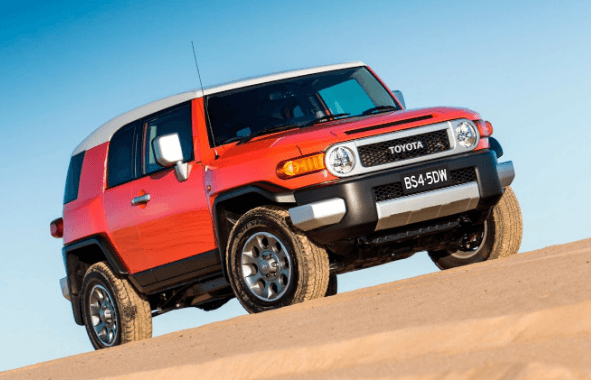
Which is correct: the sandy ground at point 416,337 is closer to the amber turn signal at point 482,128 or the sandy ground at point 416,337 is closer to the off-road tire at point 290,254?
the off-road tire at point 290,254

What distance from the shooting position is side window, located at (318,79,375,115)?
8.72m

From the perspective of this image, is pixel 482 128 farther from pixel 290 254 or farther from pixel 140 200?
pixel 140 200

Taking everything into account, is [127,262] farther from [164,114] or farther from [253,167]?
[253,167]

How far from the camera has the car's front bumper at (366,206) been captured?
714 centimetres

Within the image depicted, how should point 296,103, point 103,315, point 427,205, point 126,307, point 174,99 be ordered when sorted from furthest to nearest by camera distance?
point 103,315, point 126,307, point 174,99, point 296,103, point 427,205

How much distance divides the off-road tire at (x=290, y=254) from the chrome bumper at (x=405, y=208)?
0.15 meters

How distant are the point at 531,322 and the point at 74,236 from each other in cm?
657

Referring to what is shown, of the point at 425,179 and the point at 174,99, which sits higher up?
the point at 174,99

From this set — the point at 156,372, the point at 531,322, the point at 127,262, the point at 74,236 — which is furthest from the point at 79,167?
the point at 531,322

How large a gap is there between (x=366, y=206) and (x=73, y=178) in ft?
13.0

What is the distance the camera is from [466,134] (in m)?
7.80

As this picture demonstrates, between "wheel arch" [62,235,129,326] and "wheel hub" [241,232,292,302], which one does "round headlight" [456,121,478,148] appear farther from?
"wheel arch" [62,235,129,326]

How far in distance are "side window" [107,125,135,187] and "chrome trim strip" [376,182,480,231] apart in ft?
8.81

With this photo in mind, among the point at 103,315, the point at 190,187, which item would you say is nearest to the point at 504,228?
the point at 190,187
